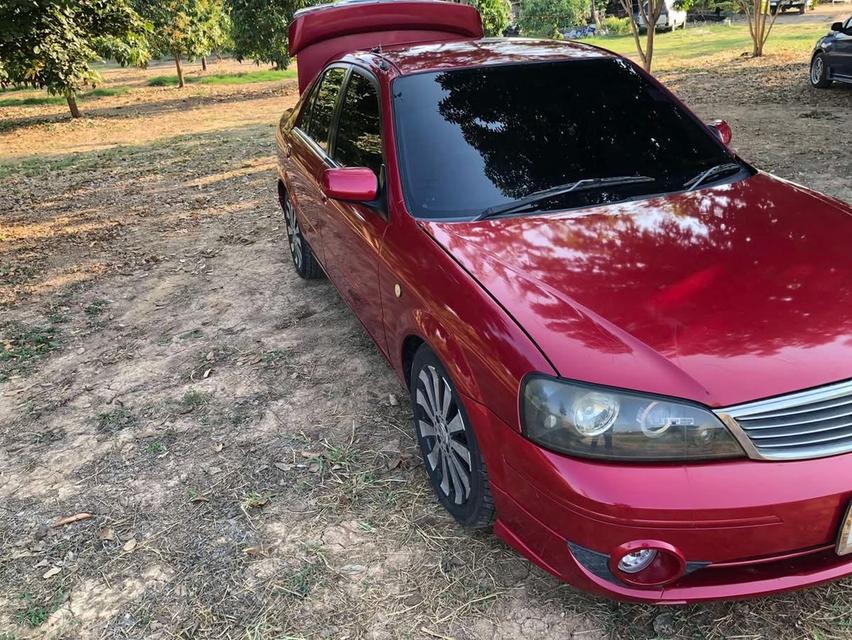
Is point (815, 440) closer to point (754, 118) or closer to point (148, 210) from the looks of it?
point (148, 210)

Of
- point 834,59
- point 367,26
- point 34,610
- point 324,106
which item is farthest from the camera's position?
point 834,59

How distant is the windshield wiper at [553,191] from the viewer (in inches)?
102

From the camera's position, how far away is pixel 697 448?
1737 mm

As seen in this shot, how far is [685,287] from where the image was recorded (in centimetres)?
205

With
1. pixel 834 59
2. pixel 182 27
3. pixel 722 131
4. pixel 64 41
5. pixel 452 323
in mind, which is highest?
pixel 182 27

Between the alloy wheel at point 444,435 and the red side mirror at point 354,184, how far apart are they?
2.63 feet

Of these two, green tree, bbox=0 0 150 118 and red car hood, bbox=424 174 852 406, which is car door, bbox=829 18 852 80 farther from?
green tree, bbox=0 0 150 118

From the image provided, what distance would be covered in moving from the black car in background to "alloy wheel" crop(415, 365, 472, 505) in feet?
36.0

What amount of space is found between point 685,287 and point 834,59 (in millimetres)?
11008

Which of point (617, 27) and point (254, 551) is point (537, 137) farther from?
→ point (617, 27)

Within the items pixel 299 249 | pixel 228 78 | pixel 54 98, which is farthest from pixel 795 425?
pixel 228 78

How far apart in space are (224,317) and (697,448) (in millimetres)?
3472

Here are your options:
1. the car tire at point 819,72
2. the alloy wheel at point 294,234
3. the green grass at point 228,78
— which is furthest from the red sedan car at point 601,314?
the green grass at point 228,78

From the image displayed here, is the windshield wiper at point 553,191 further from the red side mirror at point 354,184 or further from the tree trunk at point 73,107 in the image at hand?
the tree trunk at point 73,107
